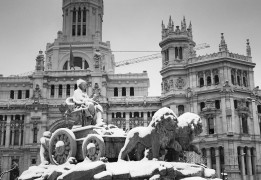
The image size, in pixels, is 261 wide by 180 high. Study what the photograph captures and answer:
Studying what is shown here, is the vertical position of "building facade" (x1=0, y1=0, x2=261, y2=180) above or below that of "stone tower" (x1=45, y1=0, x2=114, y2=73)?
below

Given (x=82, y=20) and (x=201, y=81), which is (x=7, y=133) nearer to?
(x=82, y=20)

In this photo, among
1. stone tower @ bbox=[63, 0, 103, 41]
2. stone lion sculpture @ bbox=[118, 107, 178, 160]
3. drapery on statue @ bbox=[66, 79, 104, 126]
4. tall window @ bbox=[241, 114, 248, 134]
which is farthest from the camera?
stone tower @ bbox=[63, 0, 103, 41]

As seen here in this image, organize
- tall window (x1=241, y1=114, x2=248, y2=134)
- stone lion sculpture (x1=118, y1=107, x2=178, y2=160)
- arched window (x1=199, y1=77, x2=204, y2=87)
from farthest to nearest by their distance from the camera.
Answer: arched window (x1=199, y1=77, x2=204, y2=87)
tall window (x1=241, y1=114, x2=248, y2=134)
stone lion sculpture (x1=118, y1=107, x2=178, y2=160)

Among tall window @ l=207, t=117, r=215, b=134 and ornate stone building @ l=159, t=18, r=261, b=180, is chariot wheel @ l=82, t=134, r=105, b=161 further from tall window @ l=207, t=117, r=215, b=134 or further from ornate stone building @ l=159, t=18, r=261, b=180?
tall window @ l=207, t=117, r=215, b=134

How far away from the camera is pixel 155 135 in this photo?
1451cm

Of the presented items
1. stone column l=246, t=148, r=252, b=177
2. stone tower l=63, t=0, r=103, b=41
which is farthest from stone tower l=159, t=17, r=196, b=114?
stone tower l=63, t=0, r=103, b=41

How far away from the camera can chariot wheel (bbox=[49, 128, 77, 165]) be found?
51.8ft

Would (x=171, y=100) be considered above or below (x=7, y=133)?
above

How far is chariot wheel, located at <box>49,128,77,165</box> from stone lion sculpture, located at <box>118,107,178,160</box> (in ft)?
7.40

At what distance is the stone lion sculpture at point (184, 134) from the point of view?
49.8 feet

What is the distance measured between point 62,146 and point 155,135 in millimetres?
4111

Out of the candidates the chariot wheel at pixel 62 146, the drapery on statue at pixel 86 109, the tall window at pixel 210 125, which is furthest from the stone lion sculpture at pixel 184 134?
the tall window at pixel 210 125

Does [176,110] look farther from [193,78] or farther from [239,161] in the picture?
[239,161]

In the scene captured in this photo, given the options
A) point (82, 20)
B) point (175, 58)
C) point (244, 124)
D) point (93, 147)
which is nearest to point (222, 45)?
point (175, 58)
